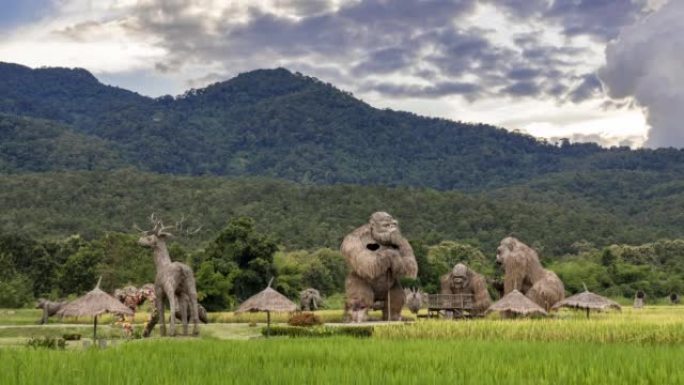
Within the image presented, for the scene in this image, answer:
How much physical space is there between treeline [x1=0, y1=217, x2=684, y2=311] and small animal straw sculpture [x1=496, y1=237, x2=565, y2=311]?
14208 millimetres

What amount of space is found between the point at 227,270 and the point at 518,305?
21675 millimetres

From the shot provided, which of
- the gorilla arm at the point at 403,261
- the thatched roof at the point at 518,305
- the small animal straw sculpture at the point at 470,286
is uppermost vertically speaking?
the gorilla arm at the point at 403,261

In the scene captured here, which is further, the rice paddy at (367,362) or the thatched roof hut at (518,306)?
the thatched roof hut at (518,306)

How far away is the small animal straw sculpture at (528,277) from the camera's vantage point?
1308 inches

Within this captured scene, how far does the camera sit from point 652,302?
5825 centimetres

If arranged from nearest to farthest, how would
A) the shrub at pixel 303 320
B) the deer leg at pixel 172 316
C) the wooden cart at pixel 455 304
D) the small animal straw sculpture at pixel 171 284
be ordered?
the deer leg at pixel 172 316, the small animal straw sculpture at pixel 171 284, the shrub at pixel 303 320, the wooden cart at pixel 455 304

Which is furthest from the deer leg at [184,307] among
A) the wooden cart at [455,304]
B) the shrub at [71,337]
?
the wooden cart at [455,304]

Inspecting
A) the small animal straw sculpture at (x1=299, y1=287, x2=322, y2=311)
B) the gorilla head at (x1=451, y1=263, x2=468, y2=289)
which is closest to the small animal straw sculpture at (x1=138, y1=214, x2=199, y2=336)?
the gorilla head at (x1=451, y1=263, x2=468, y2=289)

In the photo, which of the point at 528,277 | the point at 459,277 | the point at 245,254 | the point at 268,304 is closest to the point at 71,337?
the point at 268,304

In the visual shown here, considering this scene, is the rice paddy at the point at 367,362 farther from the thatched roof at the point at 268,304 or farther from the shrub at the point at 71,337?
the thatched roof at the point at 268,304

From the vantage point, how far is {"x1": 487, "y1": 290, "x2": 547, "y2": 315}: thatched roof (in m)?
30.2

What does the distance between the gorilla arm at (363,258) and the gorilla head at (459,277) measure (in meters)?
3.53

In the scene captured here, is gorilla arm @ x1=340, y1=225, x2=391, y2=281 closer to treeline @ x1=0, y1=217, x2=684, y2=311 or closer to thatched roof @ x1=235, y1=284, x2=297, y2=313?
thatched roof @ x1=235, y1=284, x2=297, y2=313

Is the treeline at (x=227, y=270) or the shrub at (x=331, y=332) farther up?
the treeline at (x=227, y=270)
